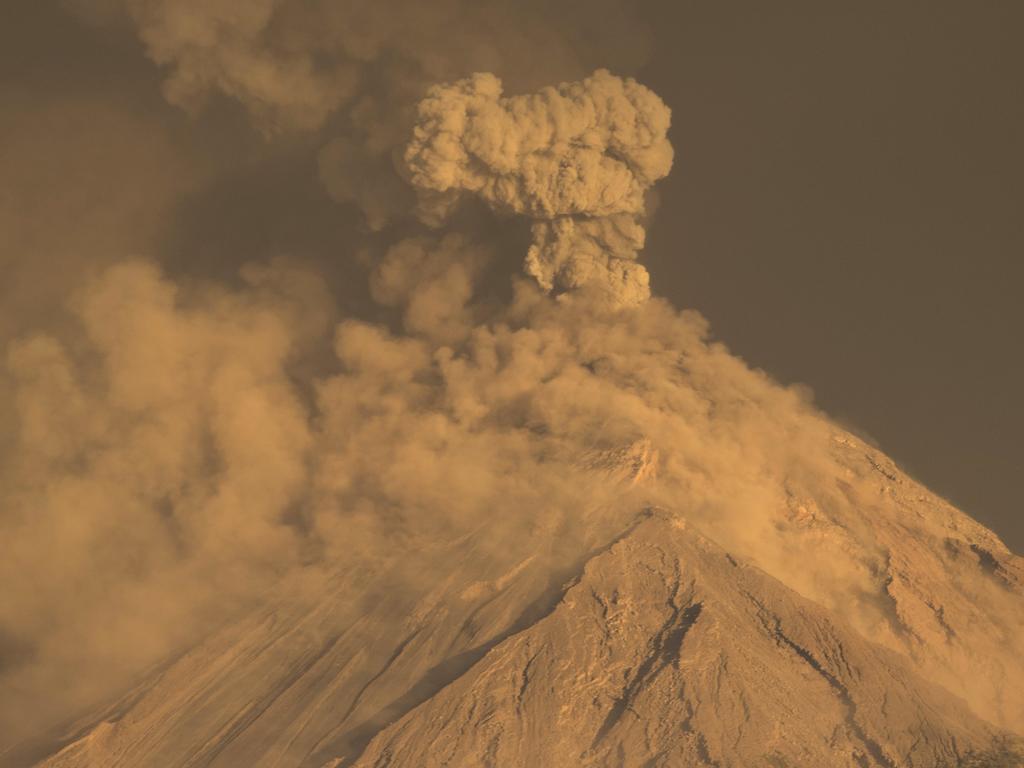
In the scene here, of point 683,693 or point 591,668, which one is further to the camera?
point 591,668

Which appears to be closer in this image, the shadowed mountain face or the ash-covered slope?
the ash-covered slope

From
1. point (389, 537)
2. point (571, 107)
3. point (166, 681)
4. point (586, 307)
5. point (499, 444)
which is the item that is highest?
point (571, 107)

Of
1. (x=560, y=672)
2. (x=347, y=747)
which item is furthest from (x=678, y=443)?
(x=347, y=747)

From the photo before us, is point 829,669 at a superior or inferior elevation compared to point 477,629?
superior

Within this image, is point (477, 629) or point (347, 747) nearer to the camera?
point (347, 747)

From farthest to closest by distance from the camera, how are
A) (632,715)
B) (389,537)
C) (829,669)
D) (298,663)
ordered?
(389,537) < (298,663) < (829,669) < (632,715)

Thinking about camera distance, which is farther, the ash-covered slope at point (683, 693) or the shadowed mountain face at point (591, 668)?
the shadowed mountain face at point (591, 668)

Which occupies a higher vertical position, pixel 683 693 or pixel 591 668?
pixel 683 693

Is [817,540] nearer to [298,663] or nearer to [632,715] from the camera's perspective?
[632,715]
